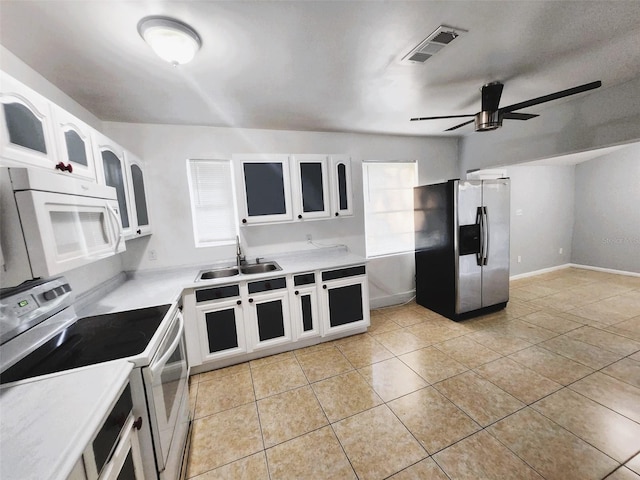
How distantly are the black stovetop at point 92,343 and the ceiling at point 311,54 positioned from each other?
1.58m

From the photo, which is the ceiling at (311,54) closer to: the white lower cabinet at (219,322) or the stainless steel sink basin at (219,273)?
the stainless steel sink basin at (219,273)

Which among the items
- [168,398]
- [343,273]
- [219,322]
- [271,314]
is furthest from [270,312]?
[168,398]

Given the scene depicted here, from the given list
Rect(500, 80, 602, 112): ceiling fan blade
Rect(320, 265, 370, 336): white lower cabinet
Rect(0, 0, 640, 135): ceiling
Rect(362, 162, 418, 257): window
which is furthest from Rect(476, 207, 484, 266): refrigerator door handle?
Rect(320, 265, 370, 336): white lower cabinet

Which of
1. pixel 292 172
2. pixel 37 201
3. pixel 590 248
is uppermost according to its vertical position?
pixel 292 172

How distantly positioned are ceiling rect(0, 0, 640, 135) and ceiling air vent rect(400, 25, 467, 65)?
0.04 m

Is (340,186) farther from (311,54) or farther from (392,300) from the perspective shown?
(392,300)

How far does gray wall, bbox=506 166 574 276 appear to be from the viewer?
4.82 m

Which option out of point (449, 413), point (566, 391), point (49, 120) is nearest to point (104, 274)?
point (49, 120)

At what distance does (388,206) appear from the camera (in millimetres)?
3848

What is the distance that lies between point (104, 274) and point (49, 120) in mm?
1478

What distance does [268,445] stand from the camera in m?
1.75

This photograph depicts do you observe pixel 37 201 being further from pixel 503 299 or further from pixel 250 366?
pixel 503 299

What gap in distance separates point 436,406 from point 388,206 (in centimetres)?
257

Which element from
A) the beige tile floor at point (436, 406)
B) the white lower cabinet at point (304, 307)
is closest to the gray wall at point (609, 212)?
the beige tile floor at point (436, 406)
